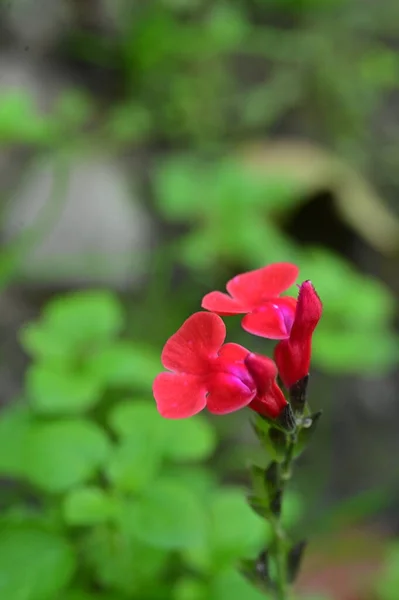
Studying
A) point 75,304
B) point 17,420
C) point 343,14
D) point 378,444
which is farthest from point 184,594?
point 343,14

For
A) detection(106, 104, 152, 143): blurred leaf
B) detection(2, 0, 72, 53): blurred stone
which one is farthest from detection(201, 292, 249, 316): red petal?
detection(2, 0, 72, 53): blurred stone

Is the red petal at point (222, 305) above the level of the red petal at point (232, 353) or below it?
above

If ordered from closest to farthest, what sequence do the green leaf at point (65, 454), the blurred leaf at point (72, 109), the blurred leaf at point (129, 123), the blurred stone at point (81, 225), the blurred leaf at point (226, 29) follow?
1. the green leaf at point (65, 454)
2. the blurred stone at point (81, 225)
3. the blurred leaf at point (72, 109)
4. the blurred leaf at point (129, 123)
5. the blurred leaf at point (226, 29)

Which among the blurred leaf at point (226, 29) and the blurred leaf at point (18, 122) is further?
the blurred leaf at point (226, 29)

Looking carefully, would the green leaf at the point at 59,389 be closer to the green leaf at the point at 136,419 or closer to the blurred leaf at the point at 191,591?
the green leaf at the point at 136,419

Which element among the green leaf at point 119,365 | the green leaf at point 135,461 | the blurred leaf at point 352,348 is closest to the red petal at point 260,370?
the green leaf at point 135,461

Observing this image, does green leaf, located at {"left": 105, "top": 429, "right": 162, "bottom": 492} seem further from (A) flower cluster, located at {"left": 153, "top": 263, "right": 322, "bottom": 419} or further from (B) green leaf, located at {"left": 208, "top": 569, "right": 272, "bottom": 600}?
(A) flower cluster, located at {"left": 153, "top": 263, "right": 322, "bottom": 419}

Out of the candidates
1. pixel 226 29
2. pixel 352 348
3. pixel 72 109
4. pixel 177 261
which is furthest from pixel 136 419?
pixel 226 29
